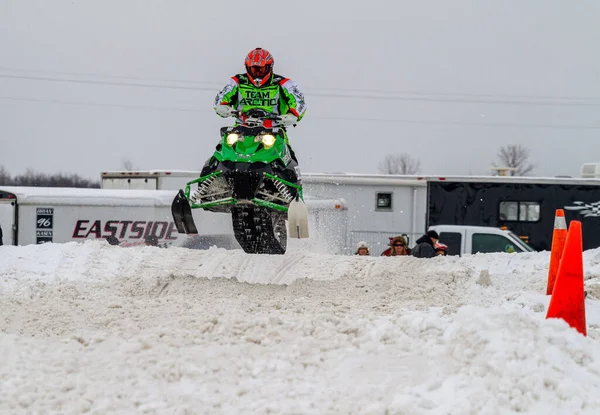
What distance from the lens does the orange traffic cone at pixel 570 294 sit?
18.2ft

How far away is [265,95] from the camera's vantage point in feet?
33.0

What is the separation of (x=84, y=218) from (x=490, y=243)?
8.65 metres

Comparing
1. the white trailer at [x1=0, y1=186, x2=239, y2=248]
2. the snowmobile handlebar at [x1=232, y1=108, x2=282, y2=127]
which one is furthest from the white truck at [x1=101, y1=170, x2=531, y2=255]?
the snowmobile handlebar at [x1=232, y1=108, x2=282, y2=127]

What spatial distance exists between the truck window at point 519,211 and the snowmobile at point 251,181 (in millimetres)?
11558

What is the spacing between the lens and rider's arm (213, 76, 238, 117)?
1019 centimetres

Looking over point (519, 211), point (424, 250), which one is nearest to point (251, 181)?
point (424, 250)

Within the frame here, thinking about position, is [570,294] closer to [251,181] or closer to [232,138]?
[251,181]

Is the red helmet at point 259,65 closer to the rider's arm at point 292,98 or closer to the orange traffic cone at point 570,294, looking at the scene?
the rider's arm at point 292,98

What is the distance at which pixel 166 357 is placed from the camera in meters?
4.86

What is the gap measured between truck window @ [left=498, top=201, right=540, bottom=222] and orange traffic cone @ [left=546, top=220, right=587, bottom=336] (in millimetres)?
14953

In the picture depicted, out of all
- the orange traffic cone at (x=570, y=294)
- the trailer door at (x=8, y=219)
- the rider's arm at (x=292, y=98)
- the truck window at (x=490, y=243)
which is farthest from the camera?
the truck window at (x=490, y=243)

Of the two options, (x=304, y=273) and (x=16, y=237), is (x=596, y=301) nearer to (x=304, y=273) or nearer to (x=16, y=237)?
(x=304, y=273)

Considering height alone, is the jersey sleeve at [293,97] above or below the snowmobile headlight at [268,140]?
above

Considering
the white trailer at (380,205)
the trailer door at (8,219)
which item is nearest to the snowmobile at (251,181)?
the trailer door at (8,219)
